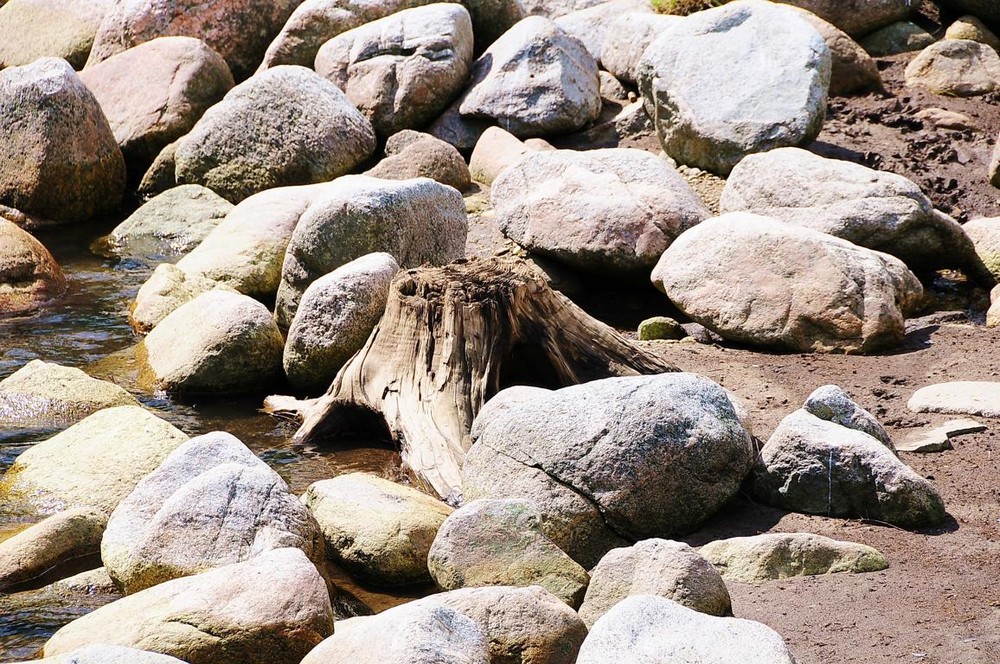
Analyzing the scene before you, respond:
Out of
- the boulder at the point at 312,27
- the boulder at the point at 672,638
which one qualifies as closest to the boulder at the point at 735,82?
the boulder at the point at 312,27

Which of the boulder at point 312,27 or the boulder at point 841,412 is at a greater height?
the boulder at point 312,27

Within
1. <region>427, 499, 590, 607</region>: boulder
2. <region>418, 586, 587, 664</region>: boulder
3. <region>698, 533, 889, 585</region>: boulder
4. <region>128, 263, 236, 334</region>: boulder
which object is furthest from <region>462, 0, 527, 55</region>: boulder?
Result: <region>418, 586, 587, 664</region>: boulder

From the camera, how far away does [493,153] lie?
12.0 m

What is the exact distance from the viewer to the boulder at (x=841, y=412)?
18.4 ft

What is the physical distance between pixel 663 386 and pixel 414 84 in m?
8.07

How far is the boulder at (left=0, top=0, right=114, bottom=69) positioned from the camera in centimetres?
1528

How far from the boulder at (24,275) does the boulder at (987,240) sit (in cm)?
757

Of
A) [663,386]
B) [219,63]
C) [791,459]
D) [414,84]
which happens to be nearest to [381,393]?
[663,386]

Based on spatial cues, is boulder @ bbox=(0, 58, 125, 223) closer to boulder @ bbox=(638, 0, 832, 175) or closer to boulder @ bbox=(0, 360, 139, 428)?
boulder @ bbox=(0, 360, 139, 428)

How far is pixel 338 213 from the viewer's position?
8.21 metres

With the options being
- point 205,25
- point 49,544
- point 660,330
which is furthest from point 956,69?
point 49,544

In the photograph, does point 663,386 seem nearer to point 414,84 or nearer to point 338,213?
point 338,213

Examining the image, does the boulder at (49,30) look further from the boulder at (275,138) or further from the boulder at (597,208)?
the boulder at (597,208)

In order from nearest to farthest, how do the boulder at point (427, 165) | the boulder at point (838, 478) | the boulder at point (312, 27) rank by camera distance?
the boulder at point (838, 478)
the boulder at point (427, 165)
the boulder at point (312, 27)
